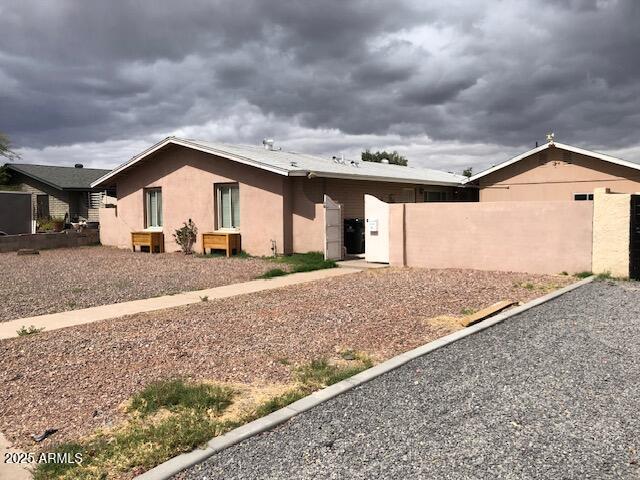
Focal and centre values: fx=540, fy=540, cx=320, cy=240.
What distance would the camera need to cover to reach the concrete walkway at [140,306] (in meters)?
7.65

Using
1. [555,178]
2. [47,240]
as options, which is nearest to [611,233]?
[555,178]

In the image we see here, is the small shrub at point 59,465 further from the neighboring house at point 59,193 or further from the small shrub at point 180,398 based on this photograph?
the neighboring house at point 59,193

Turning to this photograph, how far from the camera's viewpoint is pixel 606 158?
20.7 m

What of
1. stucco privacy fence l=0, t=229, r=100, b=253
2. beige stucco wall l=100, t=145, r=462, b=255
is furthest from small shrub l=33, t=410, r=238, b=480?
stucco privacy fence l=0, t=229, r=100, b=253

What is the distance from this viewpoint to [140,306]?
29.4ft

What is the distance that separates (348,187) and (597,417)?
14259mm

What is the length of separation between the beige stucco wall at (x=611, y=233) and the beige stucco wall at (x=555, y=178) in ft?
35.8

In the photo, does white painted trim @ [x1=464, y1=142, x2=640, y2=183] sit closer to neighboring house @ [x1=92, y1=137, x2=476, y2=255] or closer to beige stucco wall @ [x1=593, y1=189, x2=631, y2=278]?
neighboring house @ [x1=92, y1=137, x2=476, y2=255]

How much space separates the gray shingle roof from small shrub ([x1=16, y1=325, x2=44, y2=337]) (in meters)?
24.7

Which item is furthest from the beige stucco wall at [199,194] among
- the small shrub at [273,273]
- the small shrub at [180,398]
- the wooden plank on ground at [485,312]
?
the small shrub at [180,398]

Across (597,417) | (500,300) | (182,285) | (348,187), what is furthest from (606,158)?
(597,417)

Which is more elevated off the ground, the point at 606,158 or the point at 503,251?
the point at 606,158

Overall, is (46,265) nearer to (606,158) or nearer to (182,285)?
(182,285)

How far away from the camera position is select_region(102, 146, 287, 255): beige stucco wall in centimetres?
1631
